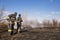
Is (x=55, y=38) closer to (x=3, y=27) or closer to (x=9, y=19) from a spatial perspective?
(x=9, y=19)

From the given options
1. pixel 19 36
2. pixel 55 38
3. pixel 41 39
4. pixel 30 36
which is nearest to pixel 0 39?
pixel 19 36

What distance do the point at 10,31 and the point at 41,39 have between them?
2.39 m

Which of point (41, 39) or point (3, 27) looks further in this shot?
point (3, 27)

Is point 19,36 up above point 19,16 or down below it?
below

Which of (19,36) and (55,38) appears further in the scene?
(19,36)

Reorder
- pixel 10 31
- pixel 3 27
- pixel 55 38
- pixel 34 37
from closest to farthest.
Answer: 1. pixel 55 38
2. pixel 34 37
3. pixel 10 31
4. pixel 3 27

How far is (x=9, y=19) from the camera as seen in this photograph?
30.5 ft

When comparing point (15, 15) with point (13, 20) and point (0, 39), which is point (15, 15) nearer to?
point (13, 20)

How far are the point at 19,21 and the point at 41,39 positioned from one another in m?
2.30

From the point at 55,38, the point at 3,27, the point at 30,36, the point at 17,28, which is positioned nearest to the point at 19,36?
the point at 30,36

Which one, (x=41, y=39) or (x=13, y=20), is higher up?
(x=13, y=20)

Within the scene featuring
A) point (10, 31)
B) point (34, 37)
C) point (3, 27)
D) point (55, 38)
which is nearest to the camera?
point (55, 38)

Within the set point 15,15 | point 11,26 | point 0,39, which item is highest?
point 15,15

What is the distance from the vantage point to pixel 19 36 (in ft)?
26.7
